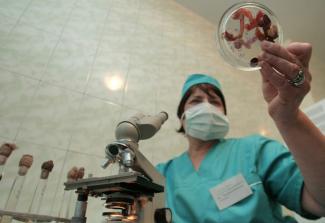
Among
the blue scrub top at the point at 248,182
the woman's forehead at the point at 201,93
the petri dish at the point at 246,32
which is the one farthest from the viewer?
the woman's forehead at the point at 201,93

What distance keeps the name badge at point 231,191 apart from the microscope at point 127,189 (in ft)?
0.82

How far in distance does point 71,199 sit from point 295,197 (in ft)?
2.36

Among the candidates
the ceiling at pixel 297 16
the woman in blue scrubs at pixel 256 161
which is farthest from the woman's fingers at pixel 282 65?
the ceiling at pixel 297 16

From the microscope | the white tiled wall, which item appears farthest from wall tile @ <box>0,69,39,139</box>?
the microscope

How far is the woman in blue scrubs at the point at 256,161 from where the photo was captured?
452mm

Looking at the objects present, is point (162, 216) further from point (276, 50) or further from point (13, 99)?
point (13, 99)

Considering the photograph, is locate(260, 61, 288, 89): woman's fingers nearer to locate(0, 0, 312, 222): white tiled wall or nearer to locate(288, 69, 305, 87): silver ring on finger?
locate(288, 69, 305, 87): silver ring on finger

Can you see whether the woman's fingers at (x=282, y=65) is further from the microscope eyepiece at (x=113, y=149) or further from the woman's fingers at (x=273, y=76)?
the microscope eyepiece at (x=113, y=149)

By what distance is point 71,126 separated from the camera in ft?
3.49

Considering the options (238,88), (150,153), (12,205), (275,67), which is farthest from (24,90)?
(238,88)

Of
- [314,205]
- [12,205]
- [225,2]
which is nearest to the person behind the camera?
[314,205]

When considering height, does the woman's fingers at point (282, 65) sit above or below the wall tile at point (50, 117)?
below

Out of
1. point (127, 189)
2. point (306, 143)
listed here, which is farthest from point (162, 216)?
point (306, 143)

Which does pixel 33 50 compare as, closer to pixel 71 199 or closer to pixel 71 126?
pixel 71 126
